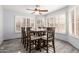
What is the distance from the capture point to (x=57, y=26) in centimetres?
136

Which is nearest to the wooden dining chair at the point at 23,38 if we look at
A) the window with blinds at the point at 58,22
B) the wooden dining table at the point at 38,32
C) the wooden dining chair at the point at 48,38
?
the wooden dining table at the point at 38,32

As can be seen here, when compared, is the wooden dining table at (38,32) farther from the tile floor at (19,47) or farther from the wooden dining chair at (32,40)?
the tile floor at (19,47)

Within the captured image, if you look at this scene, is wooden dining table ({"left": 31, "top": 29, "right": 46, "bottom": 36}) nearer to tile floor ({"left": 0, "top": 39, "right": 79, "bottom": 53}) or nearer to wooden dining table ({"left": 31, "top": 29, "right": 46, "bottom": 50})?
wooden dining table ({"left": 31, "top": 29, "right": 46, "bottom": 50})

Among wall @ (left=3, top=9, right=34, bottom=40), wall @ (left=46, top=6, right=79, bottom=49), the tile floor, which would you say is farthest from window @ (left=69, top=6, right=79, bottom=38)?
wall @ (left=3, top=9, right=34, bottom=40)

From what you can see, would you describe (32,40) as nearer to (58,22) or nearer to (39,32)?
(39,32)

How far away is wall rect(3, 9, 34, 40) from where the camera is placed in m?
A: 1.28

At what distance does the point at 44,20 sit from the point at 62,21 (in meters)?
0.32

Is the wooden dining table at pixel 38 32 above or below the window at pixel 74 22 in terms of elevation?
below

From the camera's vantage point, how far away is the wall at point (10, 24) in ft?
4.19

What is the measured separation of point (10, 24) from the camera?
134cm

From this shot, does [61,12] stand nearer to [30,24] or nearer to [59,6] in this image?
[59,6]

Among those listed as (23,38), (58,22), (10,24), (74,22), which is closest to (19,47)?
(23,38)

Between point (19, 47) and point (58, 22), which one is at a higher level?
point (58, 22)
